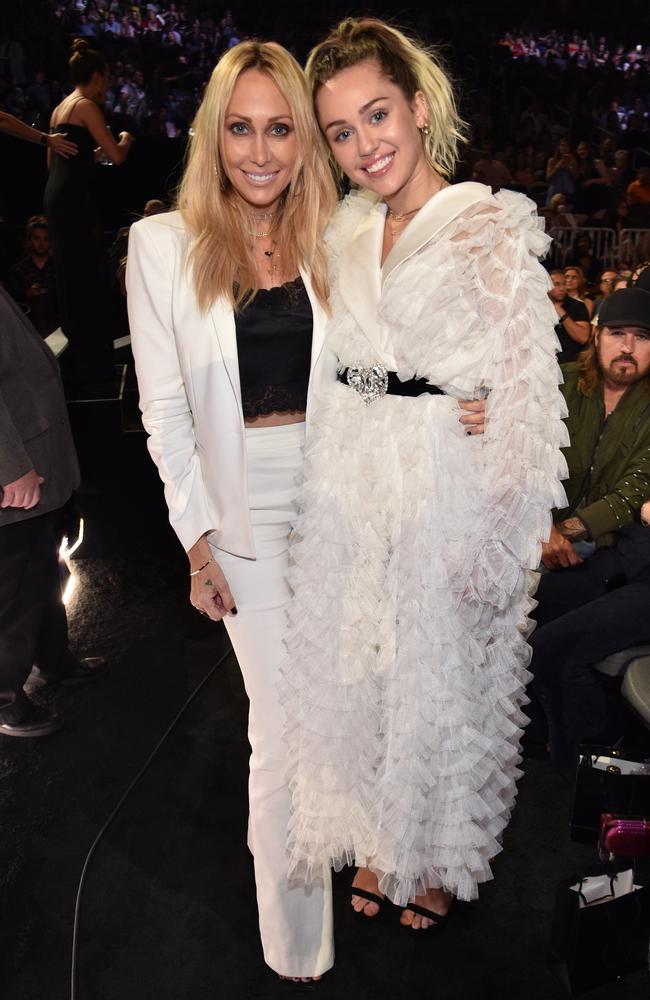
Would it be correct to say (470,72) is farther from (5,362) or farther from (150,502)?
(5,362)

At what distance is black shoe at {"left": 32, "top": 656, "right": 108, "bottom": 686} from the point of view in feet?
10.4

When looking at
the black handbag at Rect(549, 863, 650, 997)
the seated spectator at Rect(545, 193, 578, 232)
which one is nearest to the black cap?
the black handbag at Rect(549, 863, 650, 997)

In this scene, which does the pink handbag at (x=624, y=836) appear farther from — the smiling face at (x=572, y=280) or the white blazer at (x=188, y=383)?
the smiling face at (x=572, y=280)

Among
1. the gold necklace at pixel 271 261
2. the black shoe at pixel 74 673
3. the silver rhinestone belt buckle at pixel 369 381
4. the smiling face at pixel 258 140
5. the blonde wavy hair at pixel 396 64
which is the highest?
the blonde wavy hair at pixel 396 64

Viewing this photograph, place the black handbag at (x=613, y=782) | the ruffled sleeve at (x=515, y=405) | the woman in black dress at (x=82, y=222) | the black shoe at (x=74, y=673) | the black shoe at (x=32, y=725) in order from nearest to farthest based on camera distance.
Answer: the ruffled sleeve at (x=515, y=405) < the black handbag at (x=613, y=782) < the black shoe at (x=32, y=725) < the black shoe at (x=74, y=673) < the woman in black dress at (x=82, y=222)

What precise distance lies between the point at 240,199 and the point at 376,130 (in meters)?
0.32

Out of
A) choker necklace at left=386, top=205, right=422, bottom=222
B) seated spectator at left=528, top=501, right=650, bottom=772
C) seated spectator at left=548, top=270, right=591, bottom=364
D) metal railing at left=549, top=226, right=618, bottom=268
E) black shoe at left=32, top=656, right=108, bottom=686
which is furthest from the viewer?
metal railing at left=549, top=226, right=618, bottom=268

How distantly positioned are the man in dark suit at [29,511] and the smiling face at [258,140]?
1.01m

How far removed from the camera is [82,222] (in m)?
5.84

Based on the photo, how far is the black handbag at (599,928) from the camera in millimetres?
1998

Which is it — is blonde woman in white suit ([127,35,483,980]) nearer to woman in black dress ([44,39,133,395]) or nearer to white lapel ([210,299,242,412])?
white lapel ([210,299,242,412])

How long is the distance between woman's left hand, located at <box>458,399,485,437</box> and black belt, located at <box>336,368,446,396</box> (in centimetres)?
5

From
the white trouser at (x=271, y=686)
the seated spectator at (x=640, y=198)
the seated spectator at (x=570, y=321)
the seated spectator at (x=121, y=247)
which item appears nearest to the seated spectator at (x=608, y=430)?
the white trouser at (x=271, y=686)

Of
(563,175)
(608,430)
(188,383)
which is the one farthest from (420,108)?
(563,175)
